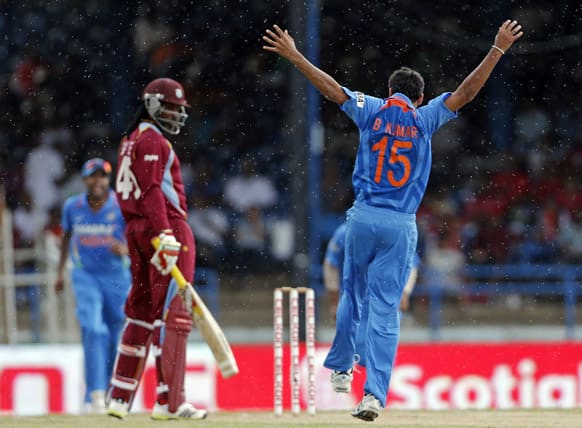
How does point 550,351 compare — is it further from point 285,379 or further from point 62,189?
point 62,189

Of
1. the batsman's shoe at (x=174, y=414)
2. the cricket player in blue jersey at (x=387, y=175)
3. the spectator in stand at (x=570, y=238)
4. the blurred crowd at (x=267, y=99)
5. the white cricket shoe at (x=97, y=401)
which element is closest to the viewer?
the cricket player in blue jersey at (x=387, y=175)

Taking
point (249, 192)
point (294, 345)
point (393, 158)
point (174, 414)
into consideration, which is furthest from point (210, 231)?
point (393, 158)

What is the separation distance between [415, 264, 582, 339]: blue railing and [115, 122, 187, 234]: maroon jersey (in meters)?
8.99

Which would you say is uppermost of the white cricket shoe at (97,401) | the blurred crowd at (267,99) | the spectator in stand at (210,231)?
the blurred crowd at (267,99)

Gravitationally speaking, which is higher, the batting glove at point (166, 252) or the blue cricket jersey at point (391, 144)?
the blue cricket jersey at point (391, 144)

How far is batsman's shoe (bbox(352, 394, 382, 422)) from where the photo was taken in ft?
31.6

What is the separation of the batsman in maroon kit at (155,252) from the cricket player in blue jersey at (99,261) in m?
3.36

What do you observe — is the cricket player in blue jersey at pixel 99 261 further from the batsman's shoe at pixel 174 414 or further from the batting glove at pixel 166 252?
the batting glove at pixel 166 252

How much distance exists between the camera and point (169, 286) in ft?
34.3

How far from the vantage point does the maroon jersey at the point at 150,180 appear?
1029 centimetres

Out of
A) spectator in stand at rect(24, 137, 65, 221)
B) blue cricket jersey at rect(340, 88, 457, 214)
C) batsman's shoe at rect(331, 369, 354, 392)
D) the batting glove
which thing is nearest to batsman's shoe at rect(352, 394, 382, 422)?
batsman's shoe at rect(331, 369, 354, 392)

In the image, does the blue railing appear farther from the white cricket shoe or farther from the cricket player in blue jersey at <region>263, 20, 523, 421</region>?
the cricket player in blue jersey at <region>263, 20, 523, 421</region>

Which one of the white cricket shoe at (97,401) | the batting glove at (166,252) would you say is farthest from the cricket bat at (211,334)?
the white cricket shoe at (97,401)

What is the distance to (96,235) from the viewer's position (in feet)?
46.5
